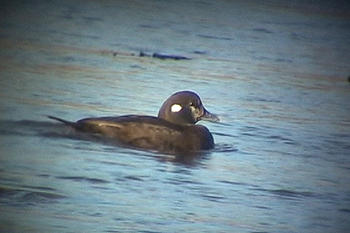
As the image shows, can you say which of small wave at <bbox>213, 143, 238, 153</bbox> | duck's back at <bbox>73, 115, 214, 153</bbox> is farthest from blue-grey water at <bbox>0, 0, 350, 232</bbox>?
duck's back at <bbox>73, 115, 214, 153</bbox>

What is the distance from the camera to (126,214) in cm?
903

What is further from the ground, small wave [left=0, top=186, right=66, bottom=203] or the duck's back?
the duck's back

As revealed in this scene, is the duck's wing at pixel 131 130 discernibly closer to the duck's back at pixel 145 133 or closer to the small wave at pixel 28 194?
the duck's back at pixel 145 133

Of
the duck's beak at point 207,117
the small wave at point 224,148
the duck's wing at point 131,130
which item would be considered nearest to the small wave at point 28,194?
the duck's wing at point 131,130

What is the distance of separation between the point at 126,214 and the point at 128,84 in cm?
459

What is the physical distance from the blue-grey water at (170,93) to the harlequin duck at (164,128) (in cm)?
12

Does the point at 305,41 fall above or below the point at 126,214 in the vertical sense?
above

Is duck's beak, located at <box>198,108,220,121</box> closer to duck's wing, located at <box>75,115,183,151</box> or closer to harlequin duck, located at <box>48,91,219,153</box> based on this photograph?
harlequin duck, located at <box>48,91,219,153</box>

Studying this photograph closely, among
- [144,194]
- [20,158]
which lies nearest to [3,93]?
[20,158]

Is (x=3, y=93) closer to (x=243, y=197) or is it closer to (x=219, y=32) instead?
(x=243, y=197)

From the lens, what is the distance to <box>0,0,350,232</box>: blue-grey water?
9.34 meters

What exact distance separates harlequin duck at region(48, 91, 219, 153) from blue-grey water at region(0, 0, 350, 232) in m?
0.12

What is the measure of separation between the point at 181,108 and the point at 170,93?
1.65 metres

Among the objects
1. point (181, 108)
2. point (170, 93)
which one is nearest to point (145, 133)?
point (181, 108)
